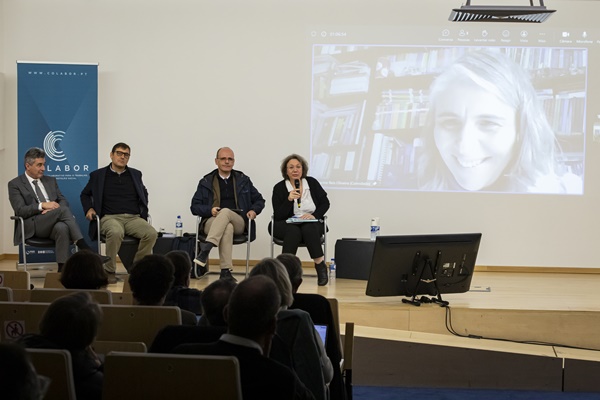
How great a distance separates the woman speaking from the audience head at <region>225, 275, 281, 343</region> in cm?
487

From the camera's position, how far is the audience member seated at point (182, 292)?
392cm

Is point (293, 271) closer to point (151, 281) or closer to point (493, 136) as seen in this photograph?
point (151, 281)

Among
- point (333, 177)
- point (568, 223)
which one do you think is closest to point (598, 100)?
point (568, 223)

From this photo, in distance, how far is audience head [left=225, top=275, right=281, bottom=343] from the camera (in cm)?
230

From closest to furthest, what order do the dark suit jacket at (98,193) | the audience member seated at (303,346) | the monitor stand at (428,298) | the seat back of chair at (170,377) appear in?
the seat back of chair at (170,377) < the audience member seated at (303,346) < the monitor stand at (428,298) < the dark suit jacket at (98,193)

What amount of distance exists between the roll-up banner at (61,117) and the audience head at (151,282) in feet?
16.1

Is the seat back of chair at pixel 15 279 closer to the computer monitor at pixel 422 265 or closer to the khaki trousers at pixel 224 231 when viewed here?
the computer monitor at pixel 422 265

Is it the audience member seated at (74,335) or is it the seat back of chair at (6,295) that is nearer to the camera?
the audience member seated at (74,335)

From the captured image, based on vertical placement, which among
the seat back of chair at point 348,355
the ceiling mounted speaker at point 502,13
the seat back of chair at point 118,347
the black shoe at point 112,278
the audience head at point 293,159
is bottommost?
the black shoe at point 112,278

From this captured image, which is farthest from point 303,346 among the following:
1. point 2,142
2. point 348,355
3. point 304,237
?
point 2,142

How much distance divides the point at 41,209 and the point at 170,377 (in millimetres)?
5450

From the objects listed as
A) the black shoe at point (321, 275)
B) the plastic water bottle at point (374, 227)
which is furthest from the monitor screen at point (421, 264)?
the plastic water bottle at point (374, 227)

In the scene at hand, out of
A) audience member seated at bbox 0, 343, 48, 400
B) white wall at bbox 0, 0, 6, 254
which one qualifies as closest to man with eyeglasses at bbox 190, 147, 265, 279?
white wall at bbox 0, 0, 6, 254

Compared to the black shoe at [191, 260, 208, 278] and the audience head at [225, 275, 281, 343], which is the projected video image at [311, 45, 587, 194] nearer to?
the black shoe at [191, 260, 208, 278]
